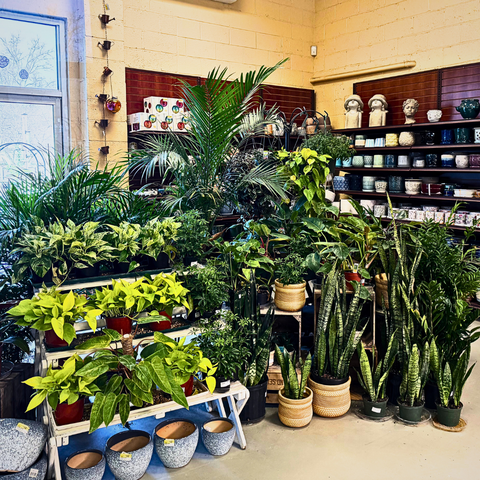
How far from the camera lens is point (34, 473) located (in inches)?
92.2

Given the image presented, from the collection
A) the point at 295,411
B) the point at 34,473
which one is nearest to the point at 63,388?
the point at 34,473

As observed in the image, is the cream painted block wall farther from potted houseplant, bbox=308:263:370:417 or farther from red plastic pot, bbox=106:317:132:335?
red plastic pot, bbox=106:317:132:335

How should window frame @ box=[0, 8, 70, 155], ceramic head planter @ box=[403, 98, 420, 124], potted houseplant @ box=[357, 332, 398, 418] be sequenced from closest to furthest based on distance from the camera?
potted houseplant @ box=[357, 332, 398, 418] < window frame @ box=[0, 8, 70, 155] < ceramic head planter @ box=[403, 98, 420, 124]

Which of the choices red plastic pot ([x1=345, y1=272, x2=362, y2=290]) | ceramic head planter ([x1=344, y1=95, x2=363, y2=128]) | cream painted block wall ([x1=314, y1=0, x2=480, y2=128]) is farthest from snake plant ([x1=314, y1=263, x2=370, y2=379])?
cream painted block wall ([x1=314, y1=0, x2=480, y2=128])

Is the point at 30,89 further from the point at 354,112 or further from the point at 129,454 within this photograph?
the point at 129,454

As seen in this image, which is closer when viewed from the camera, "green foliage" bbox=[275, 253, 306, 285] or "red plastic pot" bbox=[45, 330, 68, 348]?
"red plastic pot" bbox=[45, 330, 68, 348]

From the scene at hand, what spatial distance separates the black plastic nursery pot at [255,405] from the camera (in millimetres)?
3055

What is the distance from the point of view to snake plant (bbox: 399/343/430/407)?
3.00 metres

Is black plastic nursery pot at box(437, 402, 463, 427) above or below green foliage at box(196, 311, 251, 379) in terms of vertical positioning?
below

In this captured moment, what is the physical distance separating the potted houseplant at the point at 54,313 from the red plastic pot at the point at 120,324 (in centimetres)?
18

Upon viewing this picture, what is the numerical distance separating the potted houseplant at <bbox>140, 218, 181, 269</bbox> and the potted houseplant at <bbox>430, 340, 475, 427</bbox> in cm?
165

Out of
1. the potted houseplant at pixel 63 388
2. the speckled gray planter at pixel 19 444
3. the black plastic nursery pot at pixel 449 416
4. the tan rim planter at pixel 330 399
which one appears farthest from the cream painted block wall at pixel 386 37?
the speckled gray planter at pixel 19 444

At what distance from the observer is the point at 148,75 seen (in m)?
6.07

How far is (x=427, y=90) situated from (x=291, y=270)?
154 inches
